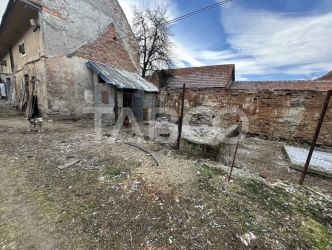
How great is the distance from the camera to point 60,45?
23.7ft

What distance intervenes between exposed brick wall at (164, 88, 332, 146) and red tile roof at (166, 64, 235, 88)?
4.45 metres

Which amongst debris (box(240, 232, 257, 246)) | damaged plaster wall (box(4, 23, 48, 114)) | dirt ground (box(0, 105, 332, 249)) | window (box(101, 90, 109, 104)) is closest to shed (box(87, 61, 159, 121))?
window (box(101, 90, 109, 104))

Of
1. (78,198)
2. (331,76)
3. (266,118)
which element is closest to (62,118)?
(78,198)

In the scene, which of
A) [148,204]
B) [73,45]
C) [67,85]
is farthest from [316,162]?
[73,45]

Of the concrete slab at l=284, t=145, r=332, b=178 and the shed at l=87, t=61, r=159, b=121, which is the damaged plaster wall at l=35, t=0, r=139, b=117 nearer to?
the shed at l=87, t=61, r=159, b=121

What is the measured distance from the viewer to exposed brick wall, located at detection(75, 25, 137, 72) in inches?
328

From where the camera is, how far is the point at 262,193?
3.08 meters

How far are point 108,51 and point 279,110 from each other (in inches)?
352

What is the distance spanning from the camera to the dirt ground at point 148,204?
6.56ft

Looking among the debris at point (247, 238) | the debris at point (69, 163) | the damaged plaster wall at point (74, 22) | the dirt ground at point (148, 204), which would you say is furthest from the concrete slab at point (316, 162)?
the damaged plaster wall at point (74, 22)

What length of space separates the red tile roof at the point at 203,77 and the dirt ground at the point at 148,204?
10.1 meters

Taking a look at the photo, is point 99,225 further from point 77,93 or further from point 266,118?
point 266,118

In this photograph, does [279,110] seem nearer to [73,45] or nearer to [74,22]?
[73,45]

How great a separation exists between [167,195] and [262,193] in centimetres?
173
